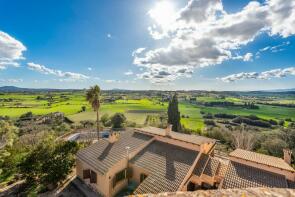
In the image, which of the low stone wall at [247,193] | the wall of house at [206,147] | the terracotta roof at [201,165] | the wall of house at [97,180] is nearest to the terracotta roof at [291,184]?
the terracotta roof at [201,165]

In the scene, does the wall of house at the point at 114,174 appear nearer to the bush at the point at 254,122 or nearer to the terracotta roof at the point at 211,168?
the terracotta roof at the point at 211,168

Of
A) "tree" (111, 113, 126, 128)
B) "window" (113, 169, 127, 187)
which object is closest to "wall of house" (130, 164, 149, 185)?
"window" (113, 169, 127, 187)

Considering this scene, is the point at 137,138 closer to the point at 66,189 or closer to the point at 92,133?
the point at 66,189

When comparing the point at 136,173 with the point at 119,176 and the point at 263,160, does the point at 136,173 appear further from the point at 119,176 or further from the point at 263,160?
the point at 263,160

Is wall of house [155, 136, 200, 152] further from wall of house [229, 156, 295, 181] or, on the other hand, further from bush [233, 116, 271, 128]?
bush [233, 116, 271, 128]

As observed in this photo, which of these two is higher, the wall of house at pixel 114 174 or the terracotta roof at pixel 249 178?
the terracotta roof at pixel 249 178

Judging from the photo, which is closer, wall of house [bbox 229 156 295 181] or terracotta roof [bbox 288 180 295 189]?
terracotta roof [bbox 288 180 295 189]
